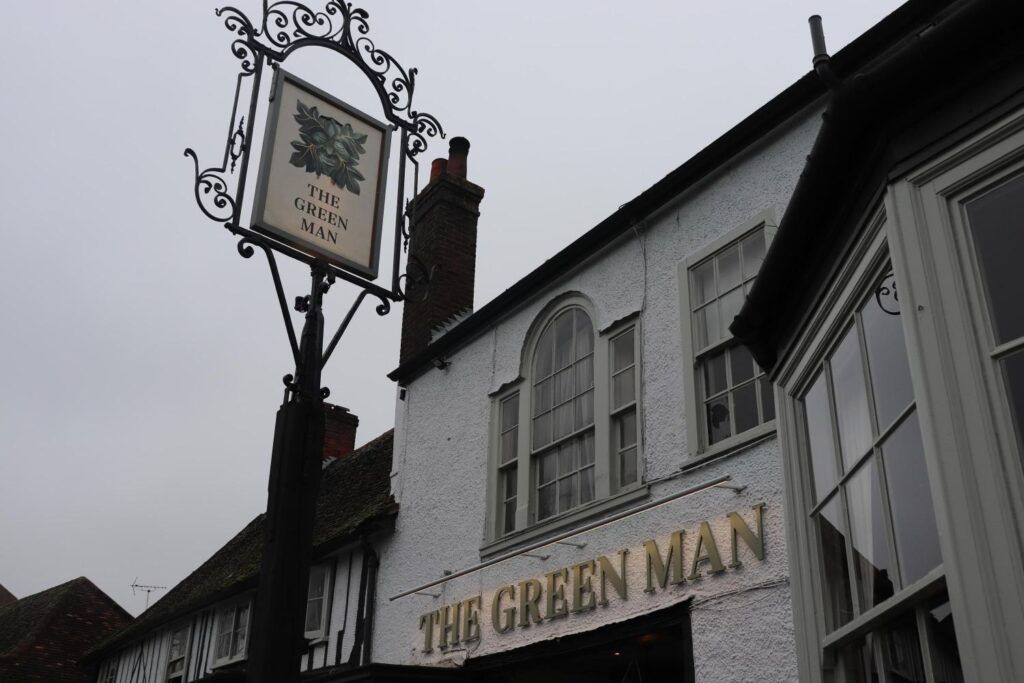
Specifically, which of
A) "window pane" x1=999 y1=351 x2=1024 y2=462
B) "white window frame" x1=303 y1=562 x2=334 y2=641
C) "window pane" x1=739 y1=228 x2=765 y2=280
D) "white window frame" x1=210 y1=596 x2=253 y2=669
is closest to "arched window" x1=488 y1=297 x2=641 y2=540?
"window pane" x1=739 y1=228 x2=765 y2=280

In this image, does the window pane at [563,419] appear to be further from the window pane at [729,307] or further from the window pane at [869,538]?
the window pane at [869,538]

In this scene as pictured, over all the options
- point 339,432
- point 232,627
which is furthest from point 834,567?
point 339,432

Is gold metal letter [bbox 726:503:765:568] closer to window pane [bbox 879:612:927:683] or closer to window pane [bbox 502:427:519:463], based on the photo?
window pane [bbox 502:427:519:463]

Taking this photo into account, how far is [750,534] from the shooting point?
7008mm

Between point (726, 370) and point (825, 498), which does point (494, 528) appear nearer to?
point (726, 370)

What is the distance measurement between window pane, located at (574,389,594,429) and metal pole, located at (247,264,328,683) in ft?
16.8

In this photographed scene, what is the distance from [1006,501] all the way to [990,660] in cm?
43

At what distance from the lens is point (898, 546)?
138 inches

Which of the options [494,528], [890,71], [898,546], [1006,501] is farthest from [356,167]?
[494,528]

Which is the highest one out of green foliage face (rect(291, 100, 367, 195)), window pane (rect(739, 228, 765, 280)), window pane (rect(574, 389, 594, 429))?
window pane (rect(739, 228, 765, 280))

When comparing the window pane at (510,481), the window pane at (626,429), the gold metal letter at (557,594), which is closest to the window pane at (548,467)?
the window pane at (510,481)

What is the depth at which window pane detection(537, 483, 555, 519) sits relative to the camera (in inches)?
365

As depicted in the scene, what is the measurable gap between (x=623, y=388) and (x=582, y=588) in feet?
5.60

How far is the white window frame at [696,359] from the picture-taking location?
746 centimetres
